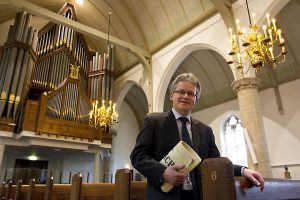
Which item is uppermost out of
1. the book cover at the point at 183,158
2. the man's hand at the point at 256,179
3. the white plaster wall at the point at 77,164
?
the white plaster wall at the point at 77,164

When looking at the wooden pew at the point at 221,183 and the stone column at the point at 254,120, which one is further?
the stone column at the point at 254,120

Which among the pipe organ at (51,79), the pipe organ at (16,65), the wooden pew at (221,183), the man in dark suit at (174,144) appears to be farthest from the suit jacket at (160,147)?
the pipe organ at (16,65)

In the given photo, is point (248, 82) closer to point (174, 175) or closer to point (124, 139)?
point (174, 175)

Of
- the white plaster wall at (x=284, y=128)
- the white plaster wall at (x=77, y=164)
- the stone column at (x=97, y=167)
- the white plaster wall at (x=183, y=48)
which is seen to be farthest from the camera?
the white plaster wall at (x=77, y=164)

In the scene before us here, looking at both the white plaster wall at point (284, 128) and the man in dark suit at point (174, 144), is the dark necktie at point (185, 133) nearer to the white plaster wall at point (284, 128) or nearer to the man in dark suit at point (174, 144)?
the man in dark suit at point (174, 144)

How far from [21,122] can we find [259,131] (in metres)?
6.60

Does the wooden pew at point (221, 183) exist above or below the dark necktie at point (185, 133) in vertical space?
below

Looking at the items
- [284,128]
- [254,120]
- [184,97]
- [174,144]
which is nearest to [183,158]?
[174,144]

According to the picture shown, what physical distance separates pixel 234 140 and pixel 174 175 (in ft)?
31.5

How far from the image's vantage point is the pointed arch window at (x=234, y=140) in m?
9.76

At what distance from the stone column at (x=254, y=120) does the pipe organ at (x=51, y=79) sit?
5248 mm

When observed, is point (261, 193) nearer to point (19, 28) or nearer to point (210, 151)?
point (210, 151)

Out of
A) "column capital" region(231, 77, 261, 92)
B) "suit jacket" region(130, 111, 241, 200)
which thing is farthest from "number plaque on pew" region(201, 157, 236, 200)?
"column capital" region(231, 77, 261, 92)

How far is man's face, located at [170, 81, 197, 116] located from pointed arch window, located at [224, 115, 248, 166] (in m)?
8.98
